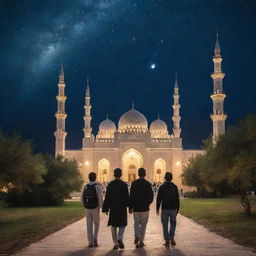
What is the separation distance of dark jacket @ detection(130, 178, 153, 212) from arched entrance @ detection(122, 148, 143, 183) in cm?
3931

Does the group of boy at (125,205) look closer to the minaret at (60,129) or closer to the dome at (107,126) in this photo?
the minaret at (60,129)

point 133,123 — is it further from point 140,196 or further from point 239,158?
point 140,196

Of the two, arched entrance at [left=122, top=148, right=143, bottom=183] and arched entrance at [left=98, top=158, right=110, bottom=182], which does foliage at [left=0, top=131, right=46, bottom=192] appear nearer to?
arched entrance at [left=122, top=148, right=143, bottom=183]

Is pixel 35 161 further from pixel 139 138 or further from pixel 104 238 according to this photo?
pixel 139 138

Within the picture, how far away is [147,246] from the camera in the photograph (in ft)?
23.8

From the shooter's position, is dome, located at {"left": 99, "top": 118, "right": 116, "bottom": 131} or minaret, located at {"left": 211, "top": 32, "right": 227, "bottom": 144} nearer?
minaret, located at {"left": 211, "top": 32, "right": 227, "bottom": 144}

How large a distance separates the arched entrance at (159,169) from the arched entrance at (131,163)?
189cm

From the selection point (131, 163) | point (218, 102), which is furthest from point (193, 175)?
point (131, 163)

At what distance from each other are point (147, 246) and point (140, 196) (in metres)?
0.86

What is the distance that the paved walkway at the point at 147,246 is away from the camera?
21.4 ft

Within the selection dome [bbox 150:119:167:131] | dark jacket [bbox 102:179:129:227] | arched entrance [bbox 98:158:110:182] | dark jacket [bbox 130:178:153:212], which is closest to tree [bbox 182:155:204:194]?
dark jacket [bbox 130:178:153:212]

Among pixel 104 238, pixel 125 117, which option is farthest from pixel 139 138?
pixel 104 238

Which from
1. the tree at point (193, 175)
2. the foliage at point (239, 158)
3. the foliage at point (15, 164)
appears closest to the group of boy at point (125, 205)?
the foliage at point (239, 158)

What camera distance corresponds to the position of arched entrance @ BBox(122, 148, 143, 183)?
4719cm
